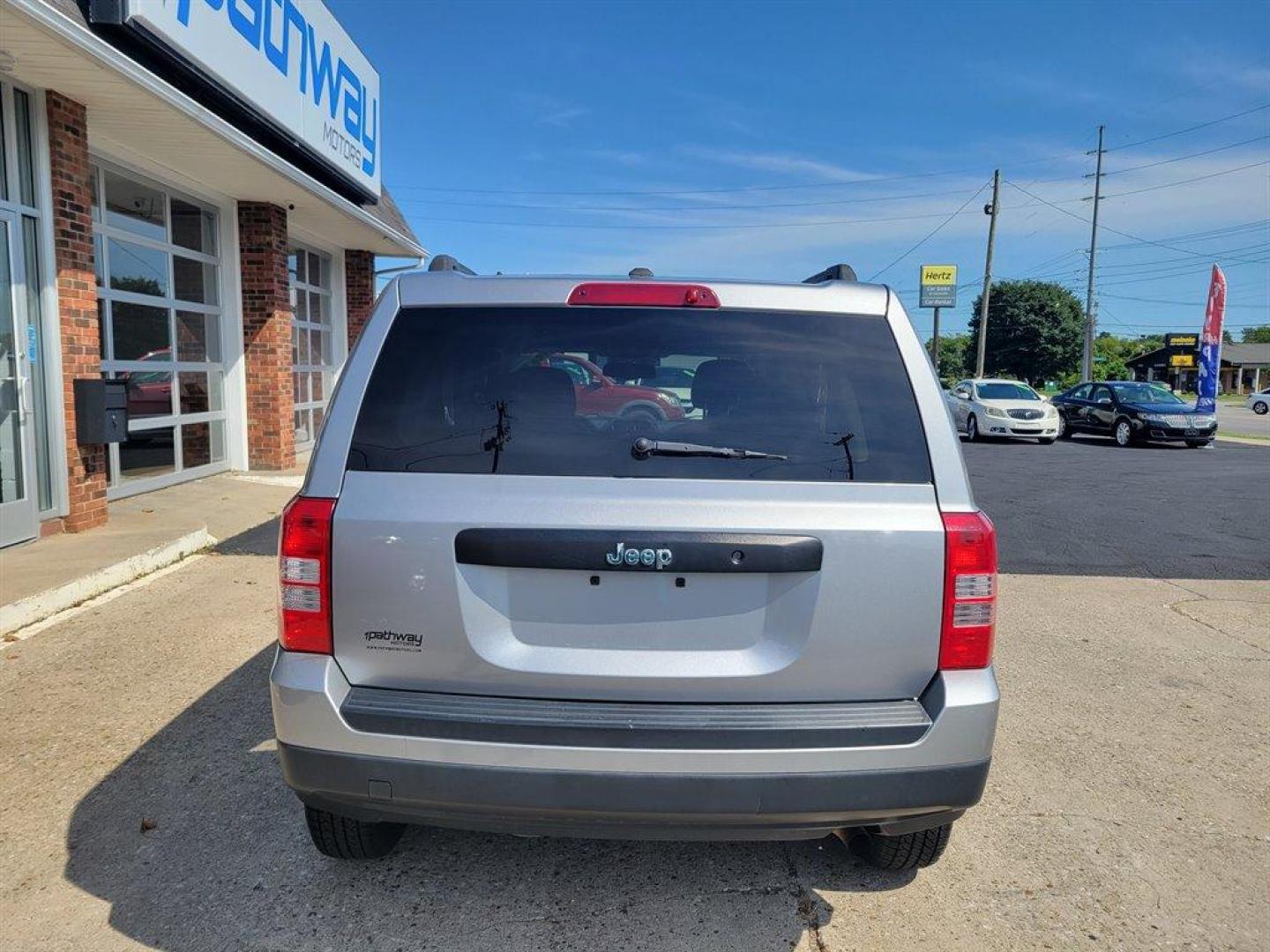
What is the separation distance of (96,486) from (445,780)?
6.75 meters

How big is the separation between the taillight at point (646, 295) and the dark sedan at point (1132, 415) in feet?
67.8

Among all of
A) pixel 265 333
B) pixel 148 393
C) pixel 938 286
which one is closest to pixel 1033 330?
pixel 938 286

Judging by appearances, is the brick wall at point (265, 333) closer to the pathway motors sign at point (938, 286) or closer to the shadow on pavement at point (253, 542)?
the shadow on pavement at point (253, 542)

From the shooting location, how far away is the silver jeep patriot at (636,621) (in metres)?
2.31

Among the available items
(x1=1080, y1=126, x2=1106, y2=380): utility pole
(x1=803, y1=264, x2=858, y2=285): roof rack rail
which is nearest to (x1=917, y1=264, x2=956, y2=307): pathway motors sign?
(x1=1080, y1=126, x2=1106, y2=380): utility pole

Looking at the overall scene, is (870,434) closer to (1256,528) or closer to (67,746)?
(67,746)

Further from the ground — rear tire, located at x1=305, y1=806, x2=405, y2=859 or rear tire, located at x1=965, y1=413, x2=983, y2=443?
rear tire, located at x1=965, y1=413, x2=983, y2=443

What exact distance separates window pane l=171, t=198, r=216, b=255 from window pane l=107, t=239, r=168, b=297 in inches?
19.0

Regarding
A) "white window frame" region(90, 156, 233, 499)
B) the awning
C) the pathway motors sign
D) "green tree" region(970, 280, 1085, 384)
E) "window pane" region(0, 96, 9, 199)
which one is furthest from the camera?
"green tree" region(970, 280, 1085, 384)

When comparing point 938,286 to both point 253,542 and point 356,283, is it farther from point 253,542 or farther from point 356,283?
point 253,542

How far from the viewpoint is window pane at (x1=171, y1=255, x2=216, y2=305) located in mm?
10273

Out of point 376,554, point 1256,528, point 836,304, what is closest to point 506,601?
point 376,554

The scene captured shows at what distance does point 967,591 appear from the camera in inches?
95.6

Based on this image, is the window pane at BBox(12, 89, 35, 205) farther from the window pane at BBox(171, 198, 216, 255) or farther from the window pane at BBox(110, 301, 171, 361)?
the window pane at BBox(171, 198, 216, 255)
